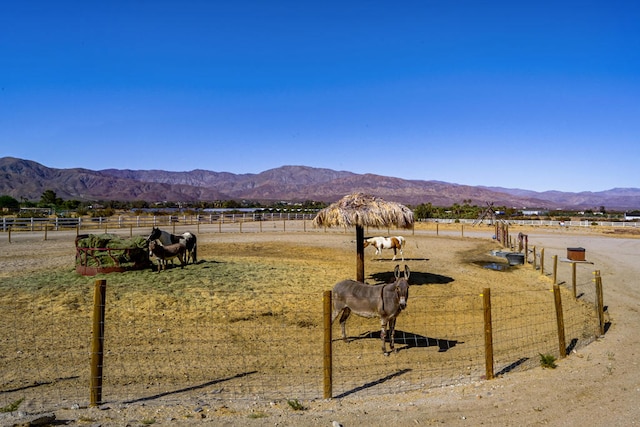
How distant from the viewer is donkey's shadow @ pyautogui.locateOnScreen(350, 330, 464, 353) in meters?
9.31

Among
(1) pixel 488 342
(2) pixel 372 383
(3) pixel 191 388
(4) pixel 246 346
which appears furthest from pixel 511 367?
(3) pixel 191 388

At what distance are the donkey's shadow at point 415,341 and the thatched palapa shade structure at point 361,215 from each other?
4.09m

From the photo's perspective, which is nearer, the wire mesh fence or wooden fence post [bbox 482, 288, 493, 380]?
the wire mesh fence

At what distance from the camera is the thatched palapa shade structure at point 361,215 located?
14.3 m

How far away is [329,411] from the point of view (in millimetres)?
6043

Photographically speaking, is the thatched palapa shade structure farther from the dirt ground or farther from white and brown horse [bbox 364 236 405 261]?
the dirt ground

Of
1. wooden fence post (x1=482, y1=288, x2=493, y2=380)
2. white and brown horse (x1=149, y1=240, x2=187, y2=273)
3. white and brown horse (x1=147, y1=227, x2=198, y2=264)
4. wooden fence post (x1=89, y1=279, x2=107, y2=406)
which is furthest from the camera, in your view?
white and brown horse (x1=147, y1=227, x2=198, y2=264)

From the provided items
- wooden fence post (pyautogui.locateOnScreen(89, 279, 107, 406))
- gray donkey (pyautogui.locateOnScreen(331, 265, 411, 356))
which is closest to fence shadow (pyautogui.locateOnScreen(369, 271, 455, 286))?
gray donkey (pyautogui.locateOnScreen(331, 265, 411, 356))

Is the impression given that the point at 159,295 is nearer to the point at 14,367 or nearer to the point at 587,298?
the point at 14,367

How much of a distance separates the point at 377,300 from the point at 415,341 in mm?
1256

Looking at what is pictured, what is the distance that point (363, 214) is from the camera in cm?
1430

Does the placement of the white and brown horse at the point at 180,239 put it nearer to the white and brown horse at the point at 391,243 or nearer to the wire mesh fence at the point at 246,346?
the wire mesh fence at the point at 246,346

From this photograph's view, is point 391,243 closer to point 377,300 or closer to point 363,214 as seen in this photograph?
point 363,214

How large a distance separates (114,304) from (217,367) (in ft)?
16.2
